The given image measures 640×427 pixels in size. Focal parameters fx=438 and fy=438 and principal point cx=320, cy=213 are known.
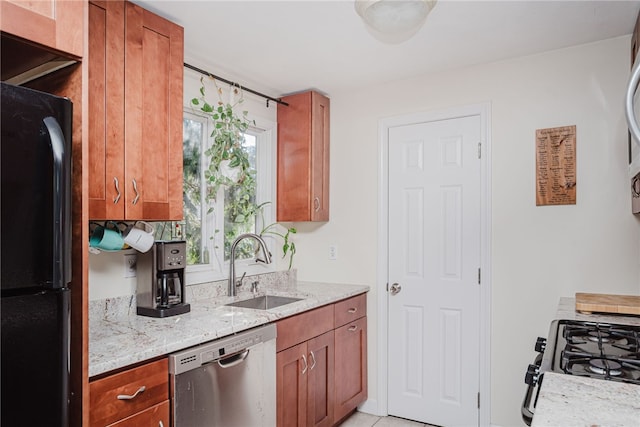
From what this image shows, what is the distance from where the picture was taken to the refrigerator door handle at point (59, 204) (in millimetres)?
1178

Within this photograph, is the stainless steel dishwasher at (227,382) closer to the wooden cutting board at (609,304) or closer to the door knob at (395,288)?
the door knob at (395,288)

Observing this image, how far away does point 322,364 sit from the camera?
8.73ft

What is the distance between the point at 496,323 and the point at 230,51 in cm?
231

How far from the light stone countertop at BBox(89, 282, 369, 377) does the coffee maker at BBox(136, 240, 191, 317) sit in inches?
1.8

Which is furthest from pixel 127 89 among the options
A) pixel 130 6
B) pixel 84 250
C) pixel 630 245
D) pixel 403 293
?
pixel 630 245

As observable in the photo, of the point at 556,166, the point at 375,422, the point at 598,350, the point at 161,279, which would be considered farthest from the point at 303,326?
the point at 556,166

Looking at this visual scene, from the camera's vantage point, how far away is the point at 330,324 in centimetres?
273

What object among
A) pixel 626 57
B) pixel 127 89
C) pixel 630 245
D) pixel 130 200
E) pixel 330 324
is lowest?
pixel 330 324

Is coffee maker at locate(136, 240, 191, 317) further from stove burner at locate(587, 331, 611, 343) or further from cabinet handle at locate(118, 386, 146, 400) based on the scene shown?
stove burner at locate(587, 331, 611, 343)

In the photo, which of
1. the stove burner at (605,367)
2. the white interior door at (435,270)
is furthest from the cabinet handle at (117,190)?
the white interior door at (435,270)

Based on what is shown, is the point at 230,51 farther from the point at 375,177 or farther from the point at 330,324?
the point at 330,324

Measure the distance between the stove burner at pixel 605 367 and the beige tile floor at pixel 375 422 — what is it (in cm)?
192

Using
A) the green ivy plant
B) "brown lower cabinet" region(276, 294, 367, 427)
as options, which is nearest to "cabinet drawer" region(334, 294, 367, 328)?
"brown lower cabinet" region(276, 294, 367, 427)

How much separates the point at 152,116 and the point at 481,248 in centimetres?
207
